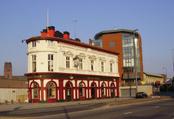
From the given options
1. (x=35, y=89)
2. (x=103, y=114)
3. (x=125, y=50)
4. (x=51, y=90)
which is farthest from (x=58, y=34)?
(x=125, y=50)

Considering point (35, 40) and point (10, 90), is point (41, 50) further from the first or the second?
point (10, 90)

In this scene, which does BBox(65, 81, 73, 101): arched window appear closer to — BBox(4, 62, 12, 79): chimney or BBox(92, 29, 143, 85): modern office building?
BBox(4, 62, 12, 79): chimney

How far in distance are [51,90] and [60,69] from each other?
404 centimetres

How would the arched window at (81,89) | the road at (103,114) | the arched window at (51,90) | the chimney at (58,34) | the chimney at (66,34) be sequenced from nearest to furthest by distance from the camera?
the road at (103,114)
the arched window at (51,90)
the chimney at (58,34)
the arched window at (81,89)
the chimney at (66,34)

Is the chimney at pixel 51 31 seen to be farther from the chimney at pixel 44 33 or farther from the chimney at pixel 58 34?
the chimney at pixel 58 34

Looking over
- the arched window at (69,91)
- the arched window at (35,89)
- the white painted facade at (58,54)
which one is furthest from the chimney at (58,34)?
the arched window at (35,89)

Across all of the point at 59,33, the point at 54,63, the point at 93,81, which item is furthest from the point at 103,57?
the point at 54,63

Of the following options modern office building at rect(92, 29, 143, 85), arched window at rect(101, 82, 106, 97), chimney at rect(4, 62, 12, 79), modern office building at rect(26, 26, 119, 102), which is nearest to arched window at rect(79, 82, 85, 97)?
modern office building at rect(26, 26, 119, 102)

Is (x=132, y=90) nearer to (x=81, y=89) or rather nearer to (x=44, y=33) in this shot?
(x=81, y=89)

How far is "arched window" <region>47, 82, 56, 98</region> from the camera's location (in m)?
63.2

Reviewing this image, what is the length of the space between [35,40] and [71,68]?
338 inches

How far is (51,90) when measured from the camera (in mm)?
63656

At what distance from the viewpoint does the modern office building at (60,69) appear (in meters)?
63.5

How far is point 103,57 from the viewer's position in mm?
82812
